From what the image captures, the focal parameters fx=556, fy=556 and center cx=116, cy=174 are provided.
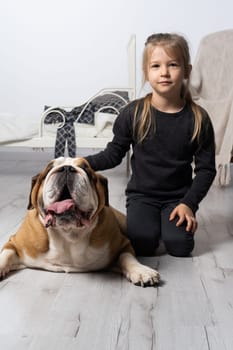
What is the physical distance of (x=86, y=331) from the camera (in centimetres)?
118

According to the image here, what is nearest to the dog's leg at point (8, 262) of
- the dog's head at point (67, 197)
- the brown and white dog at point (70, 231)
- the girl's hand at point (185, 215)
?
the brown and white dog at point (70, 231)

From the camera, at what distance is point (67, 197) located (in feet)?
4.67

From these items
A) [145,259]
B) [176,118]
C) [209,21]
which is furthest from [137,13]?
[145,259]

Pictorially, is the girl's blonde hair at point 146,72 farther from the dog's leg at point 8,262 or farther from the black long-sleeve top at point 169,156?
the dog's leg at point 8,262

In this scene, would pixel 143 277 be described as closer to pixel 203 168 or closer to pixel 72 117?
pixel 203 168

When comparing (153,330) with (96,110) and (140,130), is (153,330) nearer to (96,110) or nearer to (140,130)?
(140,130)

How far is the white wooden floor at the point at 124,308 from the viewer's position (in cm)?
114

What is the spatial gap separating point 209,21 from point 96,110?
4.75ft

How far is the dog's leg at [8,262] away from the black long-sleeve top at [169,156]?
0.39 m

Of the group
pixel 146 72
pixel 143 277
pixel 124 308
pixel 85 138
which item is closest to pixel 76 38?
pixel 85 138

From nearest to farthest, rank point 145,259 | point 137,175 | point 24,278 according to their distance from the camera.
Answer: point 24,278
point 145,259
point 137,175

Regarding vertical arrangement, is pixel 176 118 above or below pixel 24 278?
above

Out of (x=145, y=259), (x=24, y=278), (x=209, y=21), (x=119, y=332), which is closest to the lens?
(x=119, y=332)

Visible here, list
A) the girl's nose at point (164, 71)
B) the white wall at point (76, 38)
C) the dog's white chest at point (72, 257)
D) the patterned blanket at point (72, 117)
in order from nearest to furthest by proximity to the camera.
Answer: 1. the dog's white chest at point (72, 257)
2. the girl's nose at point (164, 71)
3. the patterned blanket at point (72, 117)
4. the white wall at point (76, 38)
